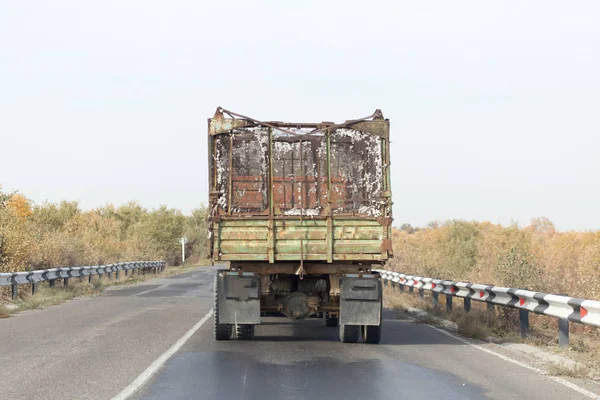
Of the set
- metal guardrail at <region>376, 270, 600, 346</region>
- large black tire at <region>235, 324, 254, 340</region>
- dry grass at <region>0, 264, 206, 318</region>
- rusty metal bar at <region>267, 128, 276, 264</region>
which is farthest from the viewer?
dry grass at <region>0, 264, 206, 318</region>

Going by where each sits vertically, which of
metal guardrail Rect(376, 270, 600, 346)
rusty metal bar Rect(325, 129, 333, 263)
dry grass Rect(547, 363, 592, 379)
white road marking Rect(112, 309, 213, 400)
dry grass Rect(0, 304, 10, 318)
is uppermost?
rusty metal bar Rect(325, 129, 333, 263)

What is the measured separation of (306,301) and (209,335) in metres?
2.06

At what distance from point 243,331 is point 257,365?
2757mm

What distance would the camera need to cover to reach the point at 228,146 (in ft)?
39.4

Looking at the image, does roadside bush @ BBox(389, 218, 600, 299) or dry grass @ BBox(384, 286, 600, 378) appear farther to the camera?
roadside bush @ BBox(389, 218, 600, 299)

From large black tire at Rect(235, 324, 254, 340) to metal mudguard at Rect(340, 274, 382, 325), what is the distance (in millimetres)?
1682

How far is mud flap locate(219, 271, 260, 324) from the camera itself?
11.7 metres

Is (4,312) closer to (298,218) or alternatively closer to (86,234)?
(298,218)

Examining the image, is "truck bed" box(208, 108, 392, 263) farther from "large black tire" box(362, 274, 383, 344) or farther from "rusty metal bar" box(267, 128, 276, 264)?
"large black tire" box(362, 274, 383, 344)

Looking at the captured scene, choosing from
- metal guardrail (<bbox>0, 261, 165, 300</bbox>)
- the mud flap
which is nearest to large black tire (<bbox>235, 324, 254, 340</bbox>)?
the mud flap

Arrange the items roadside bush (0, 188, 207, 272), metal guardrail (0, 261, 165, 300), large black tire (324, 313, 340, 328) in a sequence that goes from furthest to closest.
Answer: roadside bush (0, 188, 207, 272) → metal guardrail (0, 261, 165, 300) → large black tire (324, 313, 340, 328)

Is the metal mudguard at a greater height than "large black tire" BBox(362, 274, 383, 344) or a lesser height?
greater

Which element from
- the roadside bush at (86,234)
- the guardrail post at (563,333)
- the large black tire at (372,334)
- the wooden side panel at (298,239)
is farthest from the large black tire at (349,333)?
the roadside bush at (86,234)

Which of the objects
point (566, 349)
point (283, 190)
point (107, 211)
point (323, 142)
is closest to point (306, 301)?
point (283, 190)
